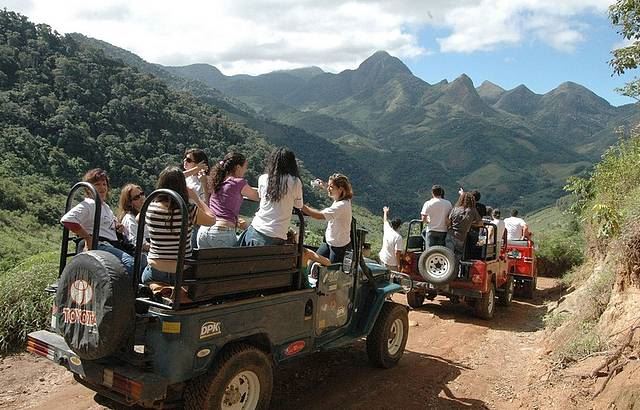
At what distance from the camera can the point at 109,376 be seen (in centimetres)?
358

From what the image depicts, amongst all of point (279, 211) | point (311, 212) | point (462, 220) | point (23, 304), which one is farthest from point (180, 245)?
point (462, 220)

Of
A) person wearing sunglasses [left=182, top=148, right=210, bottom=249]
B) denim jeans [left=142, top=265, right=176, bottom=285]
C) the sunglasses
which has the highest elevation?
person wearing sunglasses [left=182, top=148, right=210, bottom=249]

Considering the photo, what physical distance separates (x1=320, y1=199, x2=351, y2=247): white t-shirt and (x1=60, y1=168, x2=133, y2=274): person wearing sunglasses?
1.99 meters

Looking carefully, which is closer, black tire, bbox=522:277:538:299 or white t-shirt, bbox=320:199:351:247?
white t-shirt, bbox=320:199:351:247

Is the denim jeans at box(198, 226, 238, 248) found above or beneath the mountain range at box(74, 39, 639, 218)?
beneath

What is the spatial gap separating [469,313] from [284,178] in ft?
18.6

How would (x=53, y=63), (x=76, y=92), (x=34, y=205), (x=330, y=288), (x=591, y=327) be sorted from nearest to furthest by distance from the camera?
(x=330, y=288), (x=591, y=327), (x=34, y=205), (x=76, y=92), (x=53, y=63)

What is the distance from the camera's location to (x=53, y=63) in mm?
73312

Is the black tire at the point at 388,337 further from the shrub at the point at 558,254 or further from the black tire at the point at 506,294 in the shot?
the shrub at the point at 558,254

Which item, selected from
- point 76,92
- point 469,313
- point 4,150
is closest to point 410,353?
point 469,313

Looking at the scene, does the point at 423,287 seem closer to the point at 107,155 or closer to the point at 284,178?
the point at 284,178

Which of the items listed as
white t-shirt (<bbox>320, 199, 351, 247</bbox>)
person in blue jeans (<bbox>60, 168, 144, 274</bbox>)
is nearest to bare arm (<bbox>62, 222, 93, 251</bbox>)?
person in blue jeans (<bbox>60, 168, 144, 274</bbox>)

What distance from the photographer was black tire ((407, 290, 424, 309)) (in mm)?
9148

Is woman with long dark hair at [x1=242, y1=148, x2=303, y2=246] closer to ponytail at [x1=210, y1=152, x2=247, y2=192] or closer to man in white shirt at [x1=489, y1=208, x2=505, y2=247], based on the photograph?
ponytail at [x1=210, y1=152, x2=247, y2=192]
